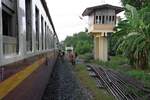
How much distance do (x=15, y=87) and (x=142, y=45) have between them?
20389 mm

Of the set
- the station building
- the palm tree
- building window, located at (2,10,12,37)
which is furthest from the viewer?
the station building

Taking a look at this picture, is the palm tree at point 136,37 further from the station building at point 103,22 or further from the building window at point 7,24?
the building window at point 7,24

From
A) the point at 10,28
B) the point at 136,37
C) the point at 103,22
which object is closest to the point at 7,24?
the point at 10,28

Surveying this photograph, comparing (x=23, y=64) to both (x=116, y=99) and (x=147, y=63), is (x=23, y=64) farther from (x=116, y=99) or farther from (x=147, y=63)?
(x=147, y=63)

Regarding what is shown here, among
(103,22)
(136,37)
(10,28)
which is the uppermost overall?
(103,22)

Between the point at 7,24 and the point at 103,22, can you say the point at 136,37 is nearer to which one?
the point at 103,22

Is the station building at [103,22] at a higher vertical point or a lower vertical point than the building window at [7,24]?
higher

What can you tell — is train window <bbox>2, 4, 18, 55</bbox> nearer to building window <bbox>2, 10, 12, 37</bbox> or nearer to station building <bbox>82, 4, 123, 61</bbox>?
building window <bbox>2, 10, 12, 37</bbox>

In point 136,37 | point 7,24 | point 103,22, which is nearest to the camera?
point 7,24

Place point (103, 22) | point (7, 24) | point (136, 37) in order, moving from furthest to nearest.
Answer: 1. point (103, 22)
2. point (136, 37)
3. point (7, 24)

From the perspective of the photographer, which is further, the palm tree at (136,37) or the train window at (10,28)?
the palm tree at (136,37)

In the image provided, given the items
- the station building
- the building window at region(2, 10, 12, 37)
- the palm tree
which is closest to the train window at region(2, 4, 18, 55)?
the building window at region(2, 10, 12, 37)

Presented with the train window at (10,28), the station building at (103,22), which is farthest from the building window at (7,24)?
the station building at (103,22)

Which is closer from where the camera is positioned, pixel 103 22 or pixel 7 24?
pixel 7 24
